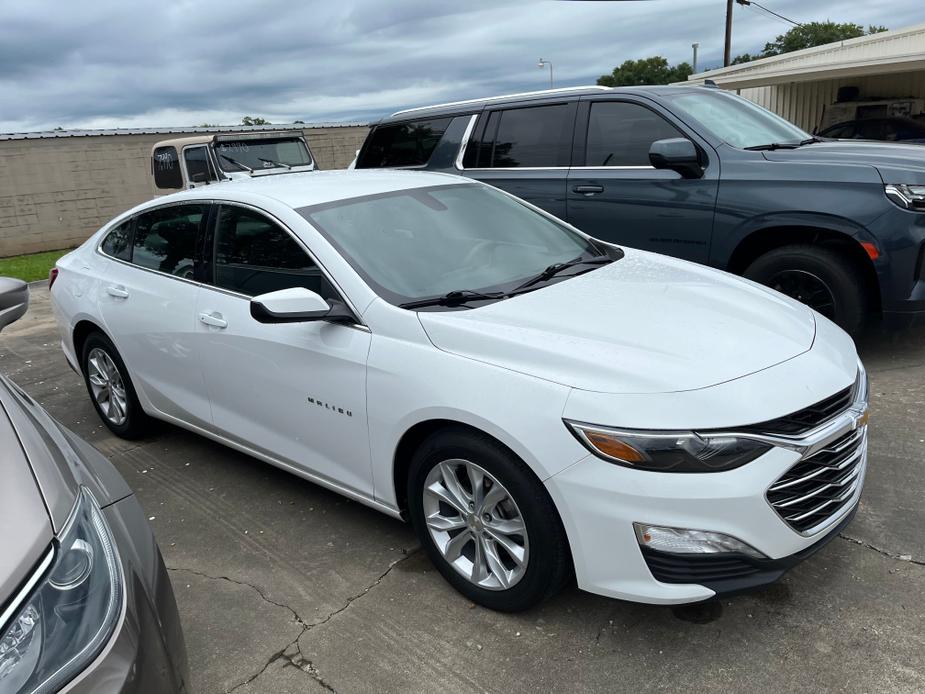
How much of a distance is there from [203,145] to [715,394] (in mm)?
10472

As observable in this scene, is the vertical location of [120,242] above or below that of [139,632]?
above

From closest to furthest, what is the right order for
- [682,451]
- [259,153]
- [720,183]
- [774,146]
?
[682,451], [720,183], [774,146], [259,153]

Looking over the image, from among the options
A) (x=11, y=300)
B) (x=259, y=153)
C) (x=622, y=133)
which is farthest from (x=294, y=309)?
(x=259, y=153)

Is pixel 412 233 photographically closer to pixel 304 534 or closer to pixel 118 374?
pixel 304 534

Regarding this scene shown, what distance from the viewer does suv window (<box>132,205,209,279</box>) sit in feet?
12.7

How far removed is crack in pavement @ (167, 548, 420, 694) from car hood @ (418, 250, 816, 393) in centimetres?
106

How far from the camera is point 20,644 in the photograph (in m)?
1.36

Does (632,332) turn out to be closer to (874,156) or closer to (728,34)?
(874,156)

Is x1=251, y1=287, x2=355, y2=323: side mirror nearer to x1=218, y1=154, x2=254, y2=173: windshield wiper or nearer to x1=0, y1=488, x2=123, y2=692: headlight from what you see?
x1=0, y1=488, x2=123, y2=692: headlight

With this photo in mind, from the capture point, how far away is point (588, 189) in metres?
5.64

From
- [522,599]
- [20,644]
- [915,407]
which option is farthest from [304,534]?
[915,407]

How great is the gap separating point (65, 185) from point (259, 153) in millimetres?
7979

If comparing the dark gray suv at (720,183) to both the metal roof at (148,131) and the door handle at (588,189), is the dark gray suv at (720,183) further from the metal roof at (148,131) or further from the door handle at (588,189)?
the metal roof at (148,131)

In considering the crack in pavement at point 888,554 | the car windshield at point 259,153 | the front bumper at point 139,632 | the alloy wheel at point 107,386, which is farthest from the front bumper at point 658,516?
the car windshield at point 259,153
